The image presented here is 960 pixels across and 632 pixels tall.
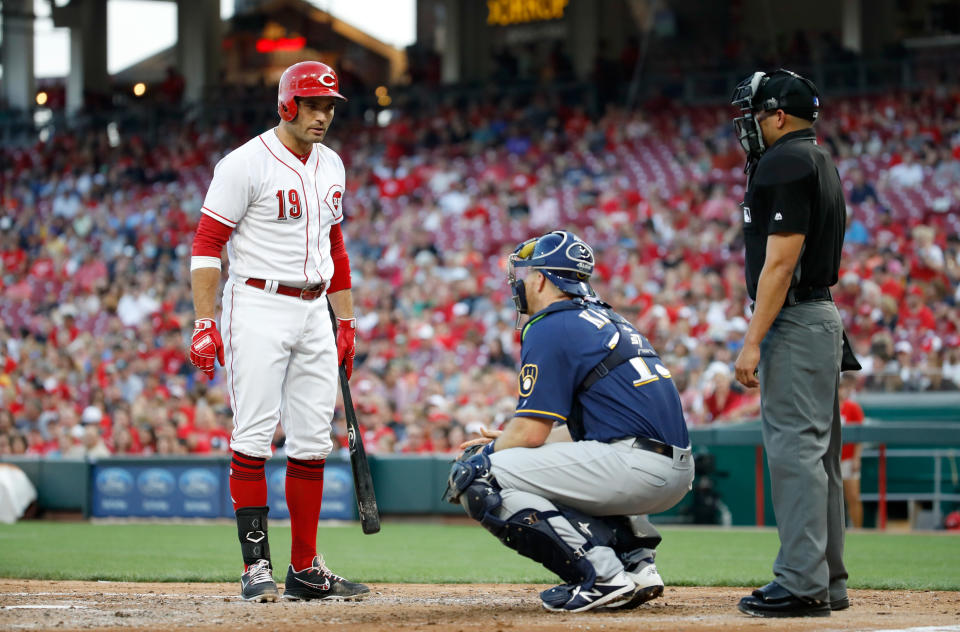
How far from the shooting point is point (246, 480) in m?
4.92

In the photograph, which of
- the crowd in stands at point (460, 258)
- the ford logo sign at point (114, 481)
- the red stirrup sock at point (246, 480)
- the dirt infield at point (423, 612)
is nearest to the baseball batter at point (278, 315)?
the red stirrup sock at point (246, 480)

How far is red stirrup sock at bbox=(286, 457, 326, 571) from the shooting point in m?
5.05

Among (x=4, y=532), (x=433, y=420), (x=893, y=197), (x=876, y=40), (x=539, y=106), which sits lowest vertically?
(x=4, y=532)

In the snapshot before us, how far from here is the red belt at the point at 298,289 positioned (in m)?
4.97

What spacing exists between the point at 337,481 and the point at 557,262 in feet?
25.1

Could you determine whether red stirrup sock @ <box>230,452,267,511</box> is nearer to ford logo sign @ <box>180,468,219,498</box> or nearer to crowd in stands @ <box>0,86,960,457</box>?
crowd in stands @ <box>0,86,960,457</box>

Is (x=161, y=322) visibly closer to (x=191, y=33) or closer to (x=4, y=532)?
(x=4, y=532)

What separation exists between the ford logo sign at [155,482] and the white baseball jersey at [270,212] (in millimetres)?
7791

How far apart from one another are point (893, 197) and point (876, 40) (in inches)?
308

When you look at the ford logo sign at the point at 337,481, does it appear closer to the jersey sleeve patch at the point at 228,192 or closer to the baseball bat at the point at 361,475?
the baseball bat at the point at 361,475

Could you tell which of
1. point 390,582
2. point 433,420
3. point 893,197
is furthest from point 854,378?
point 390,582

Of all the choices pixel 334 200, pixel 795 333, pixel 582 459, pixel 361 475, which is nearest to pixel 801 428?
pixel 795 333

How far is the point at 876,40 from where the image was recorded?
22.4 m

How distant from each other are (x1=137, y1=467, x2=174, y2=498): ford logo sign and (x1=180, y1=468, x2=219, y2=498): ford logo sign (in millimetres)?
155
